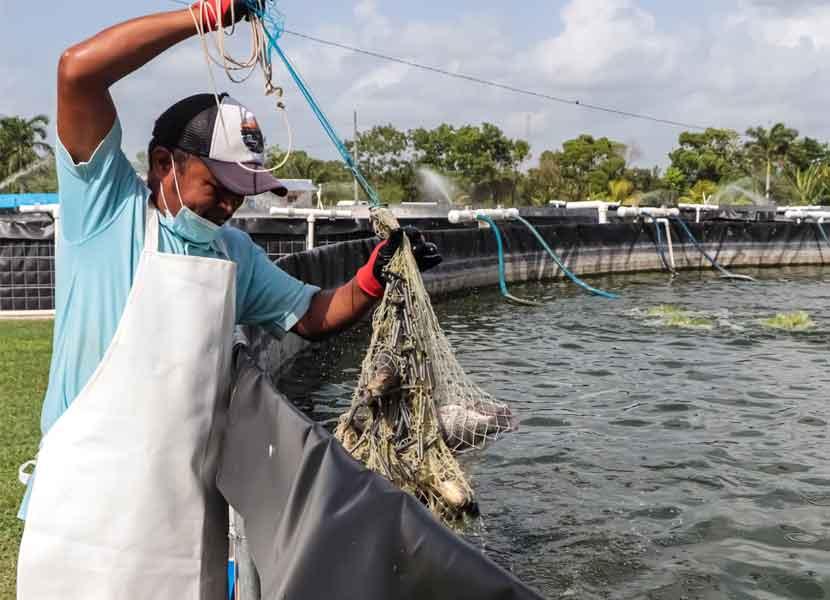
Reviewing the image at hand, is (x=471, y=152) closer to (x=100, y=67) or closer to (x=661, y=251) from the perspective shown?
(x=661, y=251)

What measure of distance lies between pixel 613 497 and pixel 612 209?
25598mm

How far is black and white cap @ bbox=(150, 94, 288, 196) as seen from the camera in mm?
2574

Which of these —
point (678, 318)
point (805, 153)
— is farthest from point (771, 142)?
point (678, 318)

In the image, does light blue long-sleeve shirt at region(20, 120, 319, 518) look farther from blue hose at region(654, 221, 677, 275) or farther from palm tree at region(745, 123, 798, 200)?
palm tree at region(745, 123, 798, 200)

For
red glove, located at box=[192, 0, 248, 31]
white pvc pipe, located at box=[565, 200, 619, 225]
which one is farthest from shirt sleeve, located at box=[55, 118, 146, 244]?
white pvc pipe, located at box=[565, 200, 619, 225]

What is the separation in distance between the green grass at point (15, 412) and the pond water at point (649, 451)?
2.54 meters

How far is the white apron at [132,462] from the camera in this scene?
7.63 feet

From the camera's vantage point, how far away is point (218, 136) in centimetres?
257

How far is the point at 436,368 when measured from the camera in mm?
5066

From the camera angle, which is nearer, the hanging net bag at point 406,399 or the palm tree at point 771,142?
the hanging net bag at point 406,399

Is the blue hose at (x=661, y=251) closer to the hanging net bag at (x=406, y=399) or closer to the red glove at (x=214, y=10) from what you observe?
the hanging net bag at (x=406, y=399)

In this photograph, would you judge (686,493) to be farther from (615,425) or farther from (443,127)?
(443,127)

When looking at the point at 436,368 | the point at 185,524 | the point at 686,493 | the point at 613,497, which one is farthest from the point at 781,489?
the point at 185,524

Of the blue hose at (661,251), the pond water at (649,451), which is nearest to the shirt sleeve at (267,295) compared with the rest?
the pond water at (649,451)
